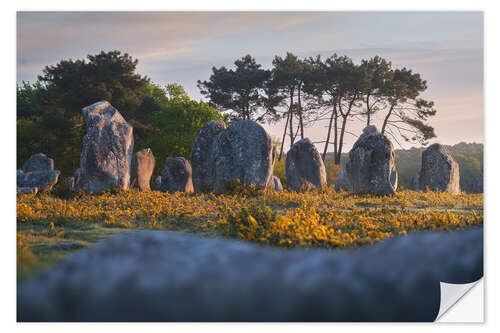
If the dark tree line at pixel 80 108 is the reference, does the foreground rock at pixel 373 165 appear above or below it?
below

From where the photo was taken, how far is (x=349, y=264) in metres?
2.28

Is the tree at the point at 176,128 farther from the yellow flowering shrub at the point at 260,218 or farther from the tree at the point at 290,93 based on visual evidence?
the yellow flowering shrub at the point at 260,218

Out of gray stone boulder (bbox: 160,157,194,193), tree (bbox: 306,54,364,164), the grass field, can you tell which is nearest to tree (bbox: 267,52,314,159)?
tree (bbox: 306,54,364,164)

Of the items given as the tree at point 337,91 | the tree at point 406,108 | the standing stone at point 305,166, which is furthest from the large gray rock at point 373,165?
the standing stone at point 305,166

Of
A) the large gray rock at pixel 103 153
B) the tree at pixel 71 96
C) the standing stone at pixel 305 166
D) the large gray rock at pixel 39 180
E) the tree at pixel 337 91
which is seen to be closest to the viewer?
the large gray rock at pixel 39 180

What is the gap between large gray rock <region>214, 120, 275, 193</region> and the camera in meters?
12.2

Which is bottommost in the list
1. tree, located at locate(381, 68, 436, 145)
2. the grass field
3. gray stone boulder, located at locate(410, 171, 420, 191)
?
the grass field

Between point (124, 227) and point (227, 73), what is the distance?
10.7 meters

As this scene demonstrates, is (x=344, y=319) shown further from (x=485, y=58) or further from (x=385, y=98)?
(x=385, y=98)

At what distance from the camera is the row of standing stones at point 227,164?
1227 cm

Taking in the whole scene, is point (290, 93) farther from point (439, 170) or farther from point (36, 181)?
point (36, 181)

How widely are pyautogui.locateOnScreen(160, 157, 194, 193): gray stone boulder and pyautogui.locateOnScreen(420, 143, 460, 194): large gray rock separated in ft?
29.7

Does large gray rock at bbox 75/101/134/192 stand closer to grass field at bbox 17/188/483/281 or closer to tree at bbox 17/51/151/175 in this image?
grass field at bbox 17/188/483/281

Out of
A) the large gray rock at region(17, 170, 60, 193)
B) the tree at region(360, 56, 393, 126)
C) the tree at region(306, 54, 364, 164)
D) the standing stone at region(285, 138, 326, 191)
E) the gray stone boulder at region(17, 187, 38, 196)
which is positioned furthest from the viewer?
the standing stone at region(285, 138, 326, 191)
